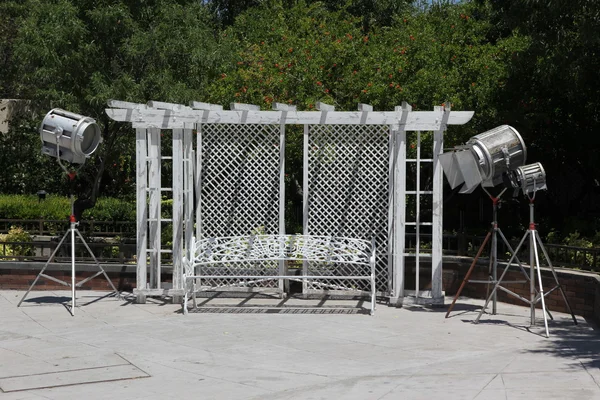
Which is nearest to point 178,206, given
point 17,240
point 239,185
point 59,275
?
point 239,185

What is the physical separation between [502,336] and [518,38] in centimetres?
898

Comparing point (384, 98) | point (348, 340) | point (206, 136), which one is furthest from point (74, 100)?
point (348, 340)

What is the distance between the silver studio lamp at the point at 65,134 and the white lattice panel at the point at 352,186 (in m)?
3.16

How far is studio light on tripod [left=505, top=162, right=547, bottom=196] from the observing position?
1076 cm

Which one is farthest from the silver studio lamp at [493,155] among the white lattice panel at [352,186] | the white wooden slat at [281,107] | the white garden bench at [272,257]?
the white wooden slat at [281,107]

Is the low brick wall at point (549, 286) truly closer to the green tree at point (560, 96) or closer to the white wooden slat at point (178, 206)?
the green tree at point (560, 96)

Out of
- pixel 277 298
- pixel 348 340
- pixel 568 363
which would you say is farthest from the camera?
pixel 277 298

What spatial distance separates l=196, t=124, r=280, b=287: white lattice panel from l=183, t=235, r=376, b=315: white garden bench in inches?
8.0

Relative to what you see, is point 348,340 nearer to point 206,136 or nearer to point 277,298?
point 277,298

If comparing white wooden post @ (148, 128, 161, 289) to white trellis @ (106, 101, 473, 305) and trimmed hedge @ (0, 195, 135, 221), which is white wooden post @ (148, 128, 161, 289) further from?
trimmed hedge @ (0, 195, 135, 221)

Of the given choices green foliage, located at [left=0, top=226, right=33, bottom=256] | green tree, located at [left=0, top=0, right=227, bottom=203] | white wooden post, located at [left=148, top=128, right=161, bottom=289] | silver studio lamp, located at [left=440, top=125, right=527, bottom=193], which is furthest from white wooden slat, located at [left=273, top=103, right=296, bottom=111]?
green foliage, located at [left=0, top=226, right=33, bottom=256]

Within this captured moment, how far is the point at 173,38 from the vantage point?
55.8ft

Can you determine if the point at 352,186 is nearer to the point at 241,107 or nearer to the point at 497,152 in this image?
the point at 241,107

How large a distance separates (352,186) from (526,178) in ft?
10.1
